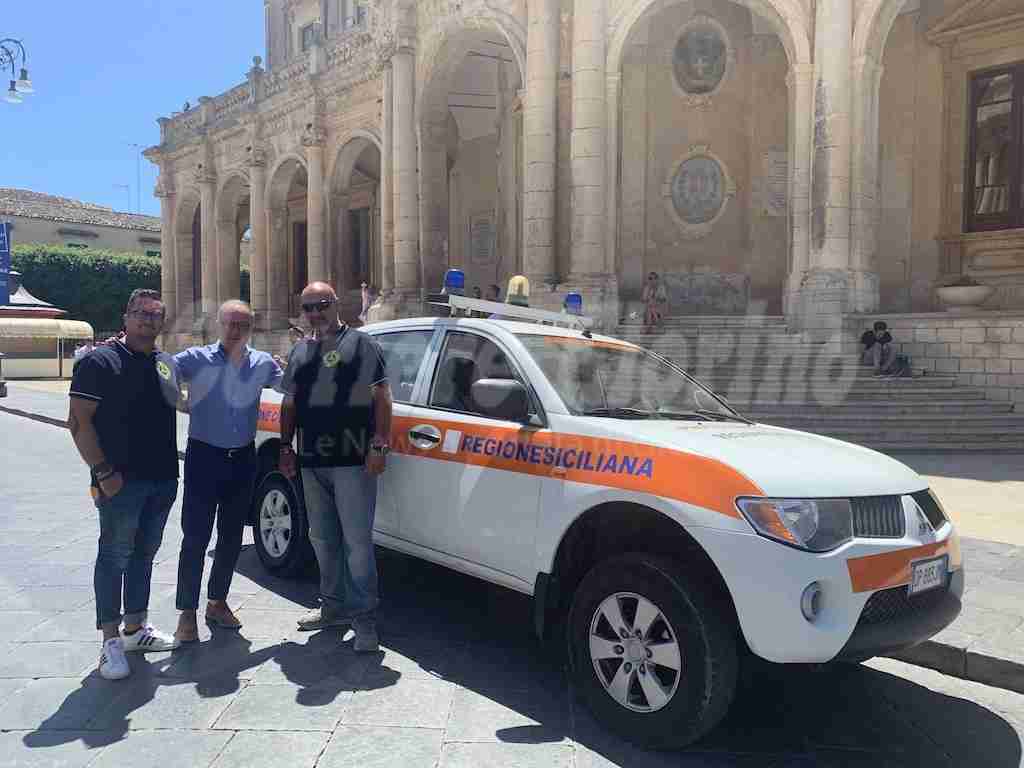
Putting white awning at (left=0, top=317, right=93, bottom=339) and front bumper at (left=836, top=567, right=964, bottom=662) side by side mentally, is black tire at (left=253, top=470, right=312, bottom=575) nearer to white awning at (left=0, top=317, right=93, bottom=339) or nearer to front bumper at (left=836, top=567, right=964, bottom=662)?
front bumper at (left=836, top=567, right=964, bottom=662)

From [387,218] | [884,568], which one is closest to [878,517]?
[884,568]

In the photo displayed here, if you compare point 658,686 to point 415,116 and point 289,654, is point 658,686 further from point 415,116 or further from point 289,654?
point 415,116

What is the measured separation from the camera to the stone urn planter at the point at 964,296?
47.5 ft

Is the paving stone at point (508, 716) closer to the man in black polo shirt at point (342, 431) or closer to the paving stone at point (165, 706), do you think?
the man in black polo shirt at point (342, 431)

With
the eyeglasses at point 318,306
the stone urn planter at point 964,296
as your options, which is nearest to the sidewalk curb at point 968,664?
the eyeglasses at point 318,306

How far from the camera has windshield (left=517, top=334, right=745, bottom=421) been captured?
4.03m

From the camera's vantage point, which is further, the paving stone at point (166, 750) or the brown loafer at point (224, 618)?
the brown loafer at point (224, 618)

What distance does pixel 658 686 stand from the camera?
327 cm

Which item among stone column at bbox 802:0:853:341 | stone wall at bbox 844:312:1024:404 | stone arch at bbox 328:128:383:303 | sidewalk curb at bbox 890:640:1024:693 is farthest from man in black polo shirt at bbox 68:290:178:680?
stone arch at bbox 328:128:383:303

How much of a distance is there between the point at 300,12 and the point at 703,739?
127ft

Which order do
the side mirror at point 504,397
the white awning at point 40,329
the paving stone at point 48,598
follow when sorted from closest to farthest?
the side mirror at point 504,397, the paving stone at point 48,598, the white awning at point 40,329

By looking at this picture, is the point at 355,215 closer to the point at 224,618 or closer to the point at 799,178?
the point at 799,178

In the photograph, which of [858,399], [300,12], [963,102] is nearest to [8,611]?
[858,399]

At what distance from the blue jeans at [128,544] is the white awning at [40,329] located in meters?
31.6
